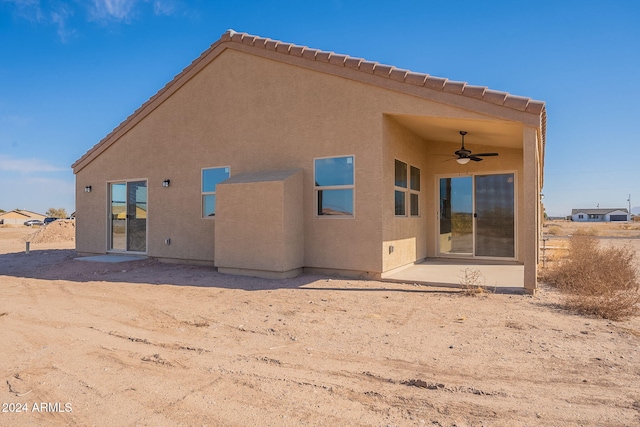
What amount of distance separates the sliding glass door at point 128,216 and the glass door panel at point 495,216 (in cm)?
988

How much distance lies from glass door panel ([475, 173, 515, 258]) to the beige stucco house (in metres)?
0.03

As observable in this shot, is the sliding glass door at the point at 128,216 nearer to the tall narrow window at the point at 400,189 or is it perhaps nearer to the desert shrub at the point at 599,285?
the tall narrow window at the point at 400,189

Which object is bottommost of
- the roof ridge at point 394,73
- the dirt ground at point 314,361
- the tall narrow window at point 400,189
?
the dirt ground at point 314,361

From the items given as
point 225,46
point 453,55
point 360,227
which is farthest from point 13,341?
point 453,55

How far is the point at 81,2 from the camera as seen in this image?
1080cm

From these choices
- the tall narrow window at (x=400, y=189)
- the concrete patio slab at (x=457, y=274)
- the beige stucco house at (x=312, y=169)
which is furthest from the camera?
the tall narrow window at (x=400, y=189)

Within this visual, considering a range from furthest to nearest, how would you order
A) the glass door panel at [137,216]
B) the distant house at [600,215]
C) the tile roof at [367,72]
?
the distant house at [600,215], the glass door panel at [137,216], the tile roof at [367,72]

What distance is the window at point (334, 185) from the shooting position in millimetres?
8391

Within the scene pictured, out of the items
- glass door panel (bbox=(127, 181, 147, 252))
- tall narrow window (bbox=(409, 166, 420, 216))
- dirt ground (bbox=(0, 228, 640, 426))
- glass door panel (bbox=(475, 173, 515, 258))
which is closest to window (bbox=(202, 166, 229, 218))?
glass door panel (bbox=(127, 181, 147, 252))

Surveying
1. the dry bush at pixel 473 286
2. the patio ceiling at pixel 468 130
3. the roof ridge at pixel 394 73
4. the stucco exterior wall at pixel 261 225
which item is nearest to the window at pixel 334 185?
the stucco exterior wall at pixel 261 225

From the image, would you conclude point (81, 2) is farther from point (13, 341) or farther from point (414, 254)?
point (414, 254)

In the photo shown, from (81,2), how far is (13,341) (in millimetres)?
10345

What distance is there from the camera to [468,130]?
28.0ft

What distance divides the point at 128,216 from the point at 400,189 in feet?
28.0
